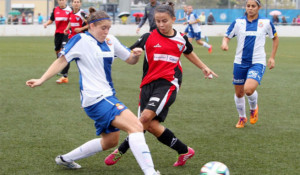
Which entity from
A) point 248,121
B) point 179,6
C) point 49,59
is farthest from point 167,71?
point 179,6

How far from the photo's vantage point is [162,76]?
5395 mm

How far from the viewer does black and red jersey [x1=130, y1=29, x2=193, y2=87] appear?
541 centimetres

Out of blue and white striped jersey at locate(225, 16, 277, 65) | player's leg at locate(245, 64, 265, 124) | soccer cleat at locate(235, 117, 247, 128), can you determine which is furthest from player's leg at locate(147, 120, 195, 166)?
blue and white striped jersey at locate(225, 16, 277, 65)

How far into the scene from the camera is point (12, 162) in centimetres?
551

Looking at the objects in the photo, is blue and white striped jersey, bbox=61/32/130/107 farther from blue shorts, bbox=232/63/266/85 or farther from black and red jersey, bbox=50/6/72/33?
black and red jersey, bbox=50/6/72/33

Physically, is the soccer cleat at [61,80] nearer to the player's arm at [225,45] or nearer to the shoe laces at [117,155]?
the player's arm at [225,45]

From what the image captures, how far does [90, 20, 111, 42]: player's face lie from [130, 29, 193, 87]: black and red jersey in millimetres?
790

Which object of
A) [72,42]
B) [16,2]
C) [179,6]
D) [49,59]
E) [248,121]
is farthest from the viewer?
[16,2]

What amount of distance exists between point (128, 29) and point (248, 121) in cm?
2974

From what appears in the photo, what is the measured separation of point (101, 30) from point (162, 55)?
0.90 m

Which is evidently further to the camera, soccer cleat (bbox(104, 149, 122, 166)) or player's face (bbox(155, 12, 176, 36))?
soccer cleat (bbox(104, 149, 122, 166))

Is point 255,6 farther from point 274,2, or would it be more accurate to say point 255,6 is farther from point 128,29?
point 274,2

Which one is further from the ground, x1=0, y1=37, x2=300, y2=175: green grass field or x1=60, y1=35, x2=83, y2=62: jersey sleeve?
x1=60, y1=35, x2=83, y2=62: jersey sleeve

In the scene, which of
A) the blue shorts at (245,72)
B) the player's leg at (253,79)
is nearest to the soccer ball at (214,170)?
the player's leg at (253,79)
